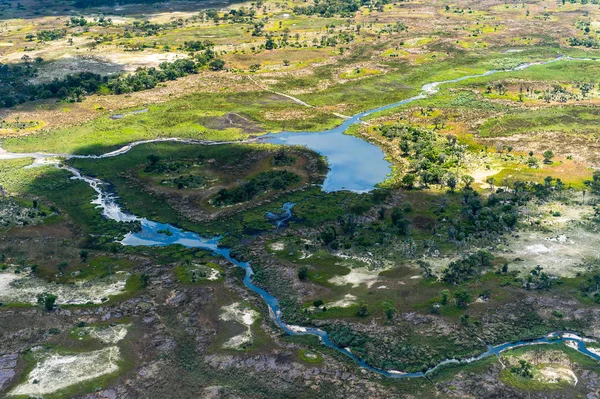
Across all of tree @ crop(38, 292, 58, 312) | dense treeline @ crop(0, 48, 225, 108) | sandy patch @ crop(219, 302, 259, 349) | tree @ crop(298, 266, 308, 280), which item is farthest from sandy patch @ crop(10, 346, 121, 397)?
dense treeline @ crop(0, 48, 225, 108)

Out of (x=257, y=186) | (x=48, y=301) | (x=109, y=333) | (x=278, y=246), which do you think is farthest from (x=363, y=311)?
(x=257, y=186)

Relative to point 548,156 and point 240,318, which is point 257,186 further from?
point 548,156

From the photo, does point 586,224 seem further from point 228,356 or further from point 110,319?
point 110,319

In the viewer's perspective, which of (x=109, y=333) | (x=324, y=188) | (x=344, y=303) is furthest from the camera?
(x=324, y=188)

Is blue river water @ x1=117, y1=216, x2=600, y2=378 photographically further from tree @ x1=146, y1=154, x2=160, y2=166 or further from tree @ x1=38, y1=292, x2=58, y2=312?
tree @ x1=38, y1=292, x2=58, y2=312

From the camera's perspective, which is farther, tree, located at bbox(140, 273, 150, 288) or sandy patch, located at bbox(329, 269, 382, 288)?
tree, located at bbox(140, 273, 150, 288)

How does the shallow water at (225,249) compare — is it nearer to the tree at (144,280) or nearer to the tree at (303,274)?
the tree at (303,274)

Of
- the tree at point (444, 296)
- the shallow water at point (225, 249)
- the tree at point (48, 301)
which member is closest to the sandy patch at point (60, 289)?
the tree at point (48, 301)
